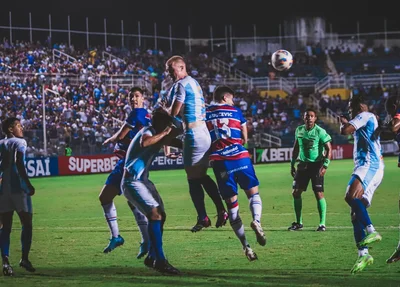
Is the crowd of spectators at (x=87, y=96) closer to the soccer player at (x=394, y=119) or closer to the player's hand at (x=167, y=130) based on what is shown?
the player's hand at (x=167, y=130)

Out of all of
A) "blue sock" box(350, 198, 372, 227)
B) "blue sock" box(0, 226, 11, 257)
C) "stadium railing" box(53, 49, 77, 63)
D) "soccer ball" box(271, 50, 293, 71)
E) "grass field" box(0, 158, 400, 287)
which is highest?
"stadium railing" box(53, 49, 77, 63)

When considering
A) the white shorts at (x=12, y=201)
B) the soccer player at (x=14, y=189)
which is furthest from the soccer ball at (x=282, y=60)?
the white shorts at (x=12, y=201)

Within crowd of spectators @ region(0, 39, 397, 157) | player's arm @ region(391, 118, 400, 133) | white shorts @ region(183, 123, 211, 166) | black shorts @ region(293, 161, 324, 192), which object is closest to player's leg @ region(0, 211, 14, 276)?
white shorts @ region(183, 123, 211, 166)

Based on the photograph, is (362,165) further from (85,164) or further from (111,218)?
(85,164)

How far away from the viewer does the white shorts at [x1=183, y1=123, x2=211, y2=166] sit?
11453 mm

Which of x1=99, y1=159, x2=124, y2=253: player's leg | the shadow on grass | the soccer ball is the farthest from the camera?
the soccer ball

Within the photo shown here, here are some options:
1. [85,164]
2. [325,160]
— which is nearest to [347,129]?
[325,160]

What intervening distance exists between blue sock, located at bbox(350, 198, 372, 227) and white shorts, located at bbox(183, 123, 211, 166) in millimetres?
2252

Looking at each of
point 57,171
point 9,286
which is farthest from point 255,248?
point 57,171

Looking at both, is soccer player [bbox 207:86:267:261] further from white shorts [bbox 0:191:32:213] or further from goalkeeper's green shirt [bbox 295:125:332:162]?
goalkeeper's green shirt [bbox 295:125:332:162]

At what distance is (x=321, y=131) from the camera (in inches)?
656

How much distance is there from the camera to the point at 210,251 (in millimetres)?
12844

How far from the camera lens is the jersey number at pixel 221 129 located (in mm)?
11867

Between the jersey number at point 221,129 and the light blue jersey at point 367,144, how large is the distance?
1.91 meters
